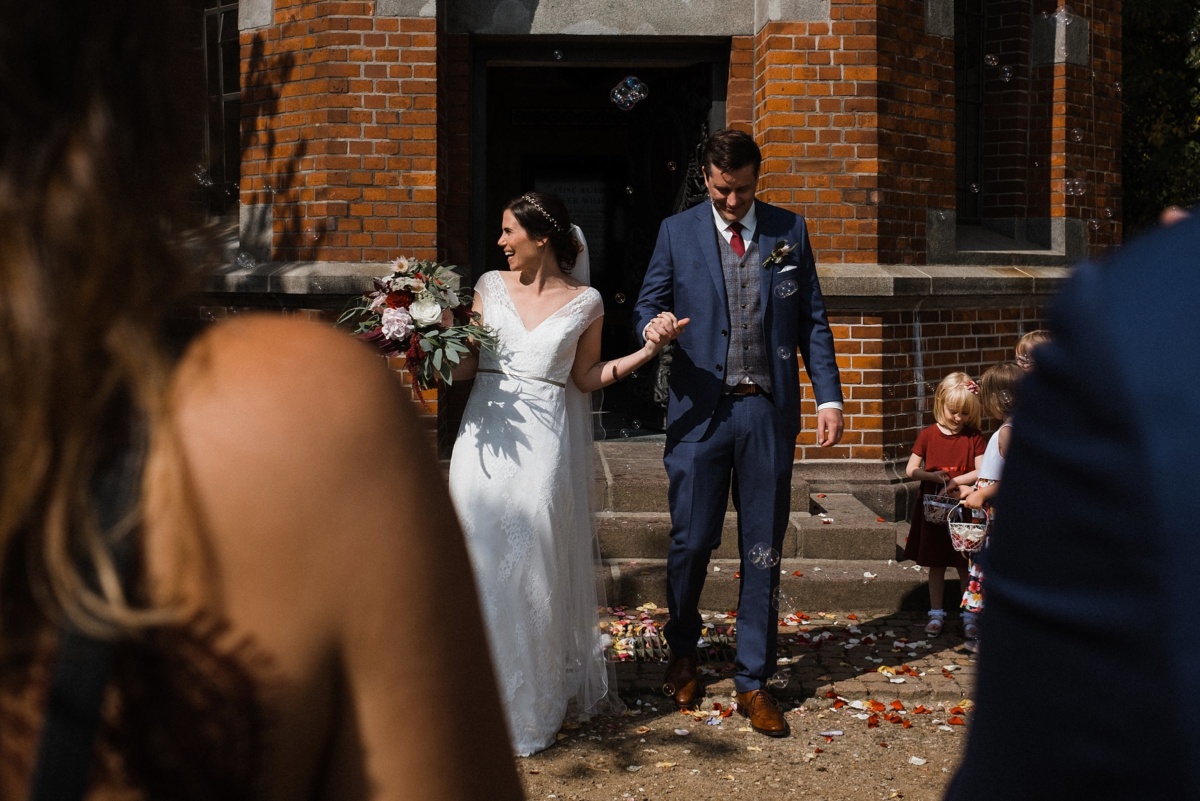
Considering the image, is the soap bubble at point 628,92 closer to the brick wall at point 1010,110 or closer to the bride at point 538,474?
the bride at point 538,474

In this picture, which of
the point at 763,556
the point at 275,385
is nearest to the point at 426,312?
the point at 763,556

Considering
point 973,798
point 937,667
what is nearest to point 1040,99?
point 937,667

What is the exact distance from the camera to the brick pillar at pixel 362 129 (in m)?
8.09

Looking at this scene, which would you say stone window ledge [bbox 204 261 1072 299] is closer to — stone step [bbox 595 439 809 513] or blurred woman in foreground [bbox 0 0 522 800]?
stone step [bbox 595 439 809 513]

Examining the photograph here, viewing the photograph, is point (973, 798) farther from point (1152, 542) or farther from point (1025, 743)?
point (1152, 542)

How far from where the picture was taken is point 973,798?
35.4 inches

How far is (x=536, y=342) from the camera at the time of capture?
5.56 metres

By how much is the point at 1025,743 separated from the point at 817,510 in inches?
280

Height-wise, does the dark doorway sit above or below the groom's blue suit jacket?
above

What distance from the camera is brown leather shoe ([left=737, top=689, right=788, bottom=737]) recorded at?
5371 mm

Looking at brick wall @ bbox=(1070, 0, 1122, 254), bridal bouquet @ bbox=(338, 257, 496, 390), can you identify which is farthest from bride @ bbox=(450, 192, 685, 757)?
brick wall @ bbox=(1070, 0, 1122, 254)

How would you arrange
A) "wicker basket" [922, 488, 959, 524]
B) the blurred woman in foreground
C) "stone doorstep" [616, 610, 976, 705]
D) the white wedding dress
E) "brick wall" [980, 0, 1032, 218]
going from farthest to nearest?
1. "brick wall" [980, 0, 1032, 218]
2. "wicker basket" [922, 488, 959, 524]
3. "stone doorstep" [616, 610, 976, 705]
4. the white wedding dress
5. the blurred woman in foreground

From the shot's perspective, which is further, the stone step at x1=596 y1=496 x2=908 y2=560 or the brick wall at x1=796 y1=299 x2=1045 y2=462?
the brick wall at x1=796 y1=299 x2=1045 y2=462

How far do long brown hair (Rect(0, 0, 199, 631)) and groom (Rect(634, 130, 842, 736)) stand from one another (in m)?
4.65
